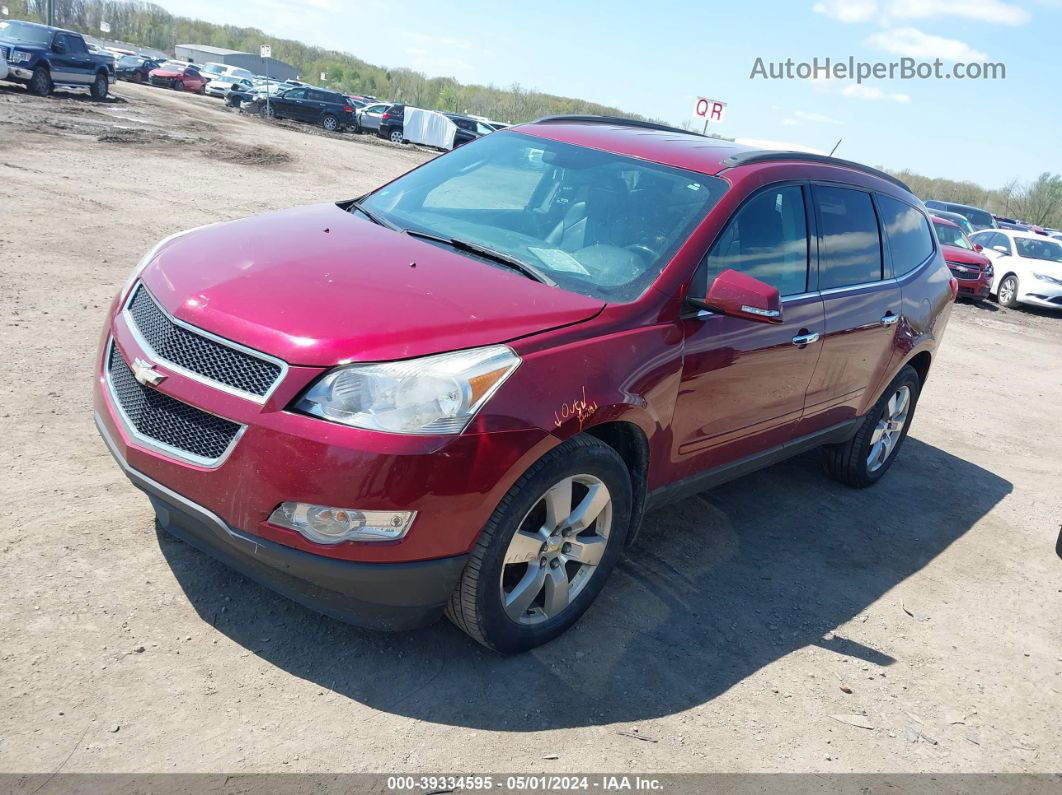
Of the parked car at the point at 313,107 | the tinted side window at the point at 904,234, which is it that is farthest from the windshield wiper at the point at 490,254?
the parked car at the point at 313,107

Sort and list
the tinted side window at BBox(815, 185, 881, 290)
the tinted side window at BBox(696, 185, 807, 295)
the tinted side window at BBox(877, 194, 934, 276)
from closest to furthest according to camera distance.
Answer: the tinted side window at BBox(696, 185, 807, 295) < the tinted side window at BBox(815, 185, 881, 290) < the tinted side window at BBox(877, 194, 934, 276)

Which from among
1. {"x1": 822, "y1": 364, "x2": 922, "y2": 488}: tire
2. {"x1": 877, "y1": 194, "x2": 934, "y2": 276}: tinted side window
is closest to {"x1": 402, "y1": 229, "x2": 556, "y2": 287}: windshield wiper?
{"x1": 877, "y1": 194, "x2": 934, "y2": 276}: tinted side window

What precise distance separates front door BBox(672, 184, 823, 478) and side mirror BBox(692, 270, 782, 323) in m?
0.14

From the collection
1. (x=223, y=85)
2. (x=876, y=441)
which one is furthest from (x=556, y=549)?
(x=223, y=85)

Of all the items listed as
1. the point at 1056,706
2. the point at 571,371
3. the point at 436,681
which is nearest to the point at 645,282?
the point at 571,371

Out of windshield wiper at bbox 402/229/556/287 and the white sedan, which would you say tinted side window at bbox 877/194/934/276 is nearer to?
windshield wiper at bbox 402/229/556/287

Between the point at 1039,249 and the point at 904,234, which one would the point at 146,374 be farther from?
the point at 1039,249

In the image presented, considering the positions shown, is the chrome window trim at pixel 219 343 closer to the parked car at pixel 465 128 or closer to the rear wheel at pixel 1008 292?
the rear wheel at pixel 1008 292

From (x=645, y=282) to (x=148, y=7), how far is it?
15979 centimetres

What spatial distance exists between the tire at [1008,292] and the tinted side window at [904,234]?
14.8 meters

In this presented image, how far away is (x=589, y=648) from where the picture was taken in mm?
3566

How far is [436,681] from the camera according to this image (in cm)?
321

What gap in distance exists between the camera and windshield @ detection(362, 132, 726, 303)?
3.72m

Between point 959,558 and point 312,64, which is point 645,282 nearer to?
point 959,558
